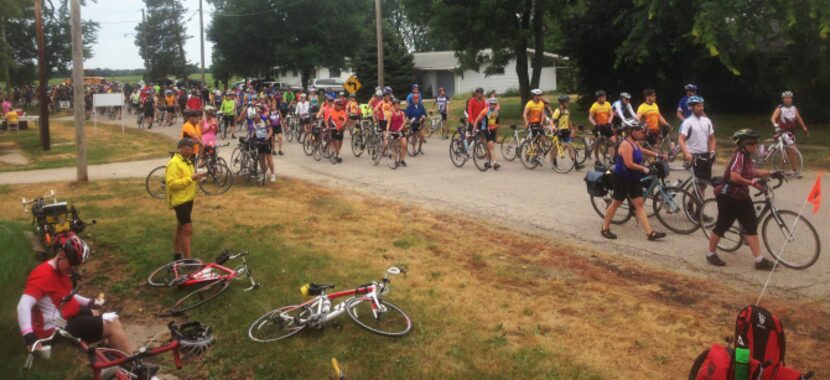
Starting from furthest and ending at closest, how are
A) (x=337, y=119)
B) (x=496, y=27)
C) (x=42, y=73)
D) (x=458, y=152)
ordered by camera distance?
(x=496, y=27) < (x=42, y=73) < (x=337, y=119) < (x=458, y=152)

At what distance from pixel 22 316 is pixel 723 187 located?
740cm

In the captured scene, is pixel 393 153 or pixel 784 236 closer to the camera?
pixel 784 236

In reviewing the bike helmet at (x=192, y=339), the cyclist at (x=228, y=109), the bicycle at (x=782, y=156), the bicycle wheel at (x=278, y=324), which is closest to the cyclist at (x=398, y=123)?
the bicycle at (x=782, y=156)

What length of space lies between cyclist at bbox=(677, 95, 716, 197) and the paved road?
1.06 m

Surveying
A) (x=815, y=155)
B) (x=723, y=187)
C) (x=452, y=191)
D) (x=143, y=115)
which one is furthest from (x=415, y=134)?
(x=143, y=115)

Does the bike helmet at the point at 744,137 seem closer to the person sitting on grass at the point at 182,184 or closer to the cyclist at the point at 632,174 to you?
the cyclist at the point at 632,174

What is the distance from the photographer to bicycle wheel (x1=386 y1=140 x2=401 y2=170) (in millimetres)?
17469

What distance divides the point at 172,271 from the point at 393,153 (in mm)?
9374

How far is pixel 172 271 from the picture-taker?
28.4 feet

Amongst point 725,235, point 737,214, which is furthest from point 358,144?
point 737,214

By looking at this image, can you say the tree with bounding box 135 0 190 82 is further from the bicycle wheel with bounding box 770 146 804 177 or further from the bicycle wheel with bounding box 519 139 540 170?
the bicycle wheel with bounding box 770 146 804 177

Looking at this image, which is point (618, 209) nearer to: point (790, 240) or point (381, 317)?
point (790, 240)

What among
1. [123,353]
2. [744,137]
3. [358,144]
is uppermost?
[744,137]

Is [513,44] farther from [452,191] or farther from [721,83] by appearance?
[452,191]
